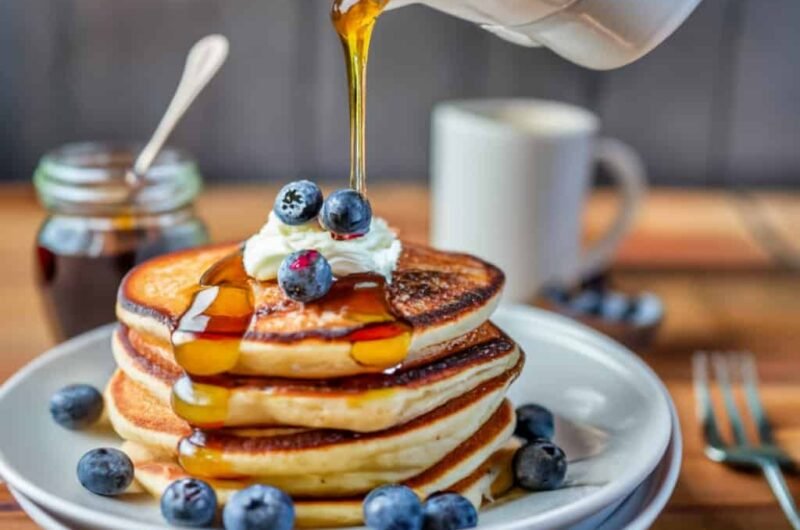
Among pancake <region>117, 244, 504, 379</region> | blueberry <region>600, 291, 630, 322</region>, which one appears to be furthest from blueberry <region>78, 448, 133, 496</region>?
blueberry <region>600, 291, 630, 322</region>

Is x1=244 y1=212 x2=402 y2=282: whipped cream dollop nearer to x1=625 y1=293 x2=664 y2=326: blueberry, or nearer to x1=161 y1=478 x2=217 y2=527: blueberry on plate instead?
x1=161 y1=478 x2=217 y2=527: blueberry on plate

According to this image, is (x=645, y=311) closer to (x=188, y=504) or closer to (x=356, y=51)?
(x=356, y=51)

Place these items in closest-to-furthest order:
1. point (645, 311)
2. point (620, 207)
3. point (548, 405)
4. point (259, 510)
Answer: point (259, 510) → point (548, 405) → point (645, 311) → point (620, 207)

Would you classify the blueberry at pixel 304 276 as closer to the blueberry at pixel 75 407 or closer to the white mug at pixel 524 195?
the blueberry at pixel 75 407

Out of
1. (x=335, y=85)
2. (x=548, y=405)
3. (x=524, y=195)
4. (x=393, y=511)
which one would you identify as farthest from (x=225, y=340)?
(x=335, y=85)

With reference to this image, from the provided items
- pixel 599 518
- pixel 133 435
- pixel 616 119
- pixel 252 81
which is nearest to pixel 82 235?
pixel 133 435

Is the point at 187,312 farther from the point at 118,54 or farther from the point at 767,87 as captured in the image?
the point at 767,87

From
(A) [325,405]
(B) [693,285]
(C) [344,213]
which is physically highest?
(C) [344,213]
